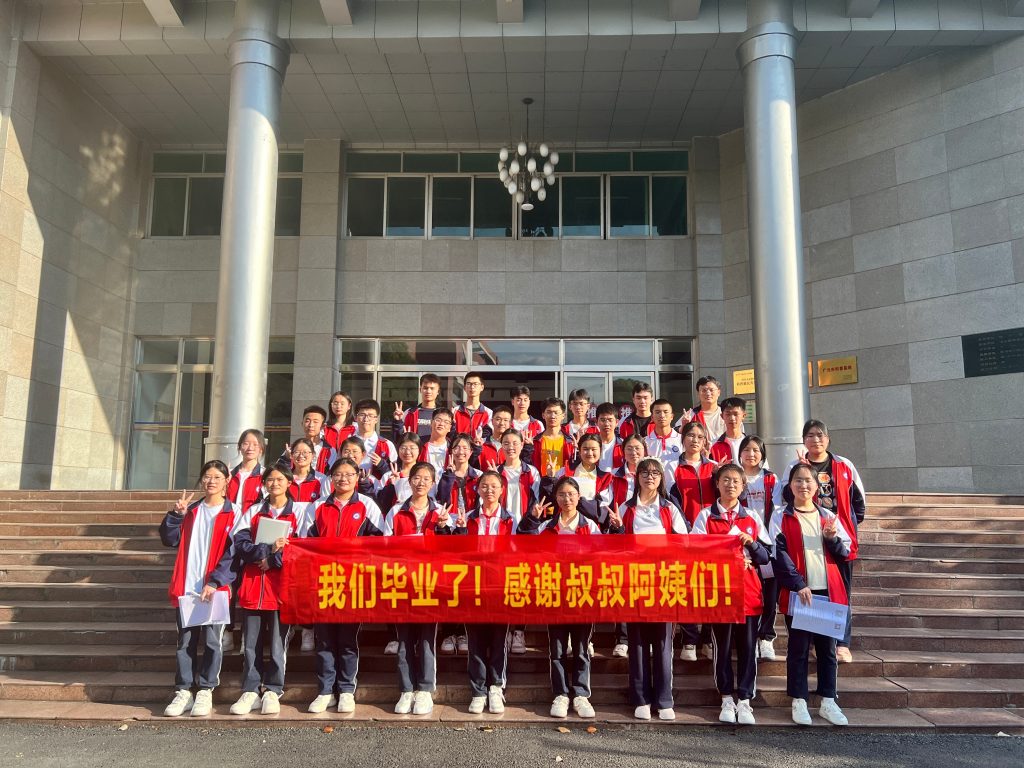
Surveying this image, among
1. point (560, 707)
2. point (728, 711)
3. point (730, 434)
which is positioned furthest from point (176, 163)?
point (728, 711)

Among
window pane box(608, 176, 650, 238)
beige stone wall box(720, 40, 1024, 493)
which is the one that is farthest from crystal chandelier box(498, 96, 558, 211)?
beige stone wall box(720, 40, 1024, 493)

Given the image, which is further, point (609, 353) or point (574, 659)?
point (609, 353)

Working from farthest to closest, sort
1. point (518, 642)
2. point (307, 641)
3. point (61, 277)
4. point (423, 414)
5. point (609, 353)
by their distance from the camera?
1. point (609, 353)
2. point (61, 277)
3. point (423, 414)
4. point (307, 641)
5. point (518, 642)

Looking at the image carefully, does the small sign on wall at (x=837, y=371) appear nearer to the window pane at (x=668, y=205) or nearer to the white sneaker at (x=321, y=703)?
the window pane at (x=668, y=205)

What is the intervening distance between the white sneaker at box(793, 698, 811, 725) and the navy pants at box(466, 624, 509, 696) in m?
2.04

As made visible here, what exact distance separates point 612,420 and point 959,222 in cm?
775

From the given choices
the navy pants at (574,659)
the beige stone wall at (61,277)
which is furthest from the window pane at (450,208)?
the navy pants at (574,659)

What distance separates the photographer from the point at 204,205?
603 inches

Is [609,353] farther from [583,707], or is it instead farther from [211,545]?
[211,545]

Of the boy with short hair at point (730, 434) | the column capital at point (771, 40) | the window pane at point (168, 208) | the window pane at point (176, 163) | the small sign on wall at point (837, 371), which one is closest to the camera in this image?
the boy with short hair at point (730, 434)

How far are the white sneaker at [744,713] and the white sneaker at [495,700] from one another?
5.39 ft

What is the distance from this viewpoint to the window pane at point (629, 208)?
14922 mm

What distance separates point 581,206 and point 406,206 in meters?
3.51

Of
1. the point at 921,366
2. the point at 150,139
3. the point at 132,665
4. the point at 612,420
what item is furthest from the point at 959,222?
the point at 150,139
